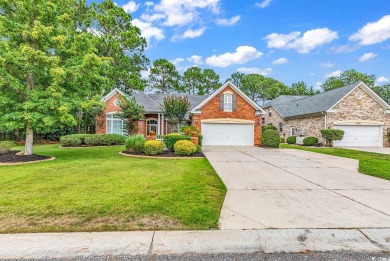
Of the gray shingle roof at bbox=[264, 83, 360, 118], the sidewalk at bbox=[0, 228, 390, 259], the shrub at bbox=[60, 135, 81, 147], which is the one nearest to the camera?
the sidewalk at bbox=[0, 228, 390, 259]

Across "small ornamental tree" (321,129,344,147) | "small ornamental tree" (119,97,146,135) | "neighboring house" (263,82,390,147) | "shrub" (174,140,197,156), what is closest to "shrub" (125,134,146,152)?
"shrub" (174,140,197,156)

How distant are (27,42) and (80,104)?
150 inches

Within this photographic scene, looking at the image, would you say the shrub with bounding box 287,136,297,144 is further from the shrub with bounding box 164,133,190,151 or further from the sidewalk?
the sidewalk

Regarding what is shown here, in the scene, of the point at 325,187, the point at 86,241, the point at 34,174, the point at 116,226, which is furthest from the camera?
the point at 34,174

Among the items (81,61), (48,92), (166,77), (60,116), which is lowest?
(60,116)

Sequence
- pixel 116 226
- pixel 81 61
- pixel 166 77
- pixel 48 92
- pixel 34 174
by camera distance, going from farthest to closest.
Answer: pixel 166 77
pixel 81 61
pixel 48 92
pixel 34 174
pixel 116 226

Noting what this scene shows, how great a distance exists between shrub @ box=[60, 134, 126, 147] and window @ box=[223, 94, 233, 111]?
923 cm

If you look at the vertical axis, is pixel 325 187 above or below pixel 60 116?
below

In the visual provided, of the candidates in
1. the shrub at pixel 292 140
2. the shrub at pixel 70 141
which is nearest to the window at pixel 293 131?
the shrub at pixel 292 140

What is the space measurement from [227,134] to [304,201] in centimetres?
1627

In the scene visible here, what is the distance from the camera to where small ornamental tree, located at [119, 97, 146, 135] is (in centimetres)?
2172

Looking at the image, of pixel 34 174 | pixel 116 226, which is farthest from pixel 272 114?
pixel 116 226

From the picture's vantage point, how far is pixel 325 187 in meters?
6.62

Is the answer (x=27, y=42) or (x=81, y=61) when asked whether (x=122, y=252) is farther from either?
(x=27, y=42)
